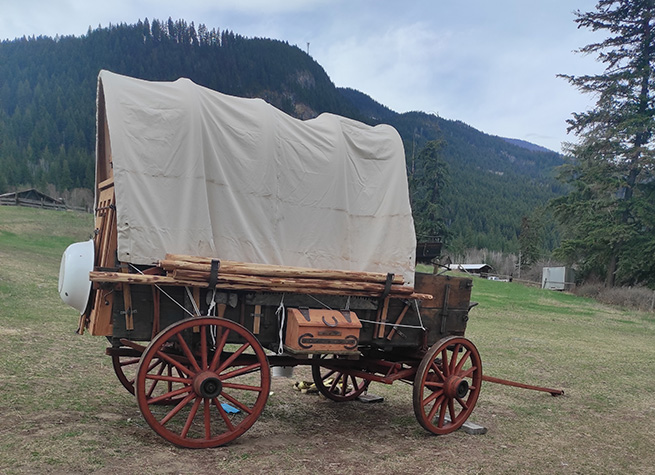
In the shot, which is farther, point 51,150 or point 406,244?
point 51,150

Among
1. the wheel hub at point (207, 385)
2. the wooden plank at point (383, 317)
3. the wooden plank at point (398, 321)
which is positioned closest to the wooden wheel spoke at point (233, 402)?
the wheel hub at point (207, 385)

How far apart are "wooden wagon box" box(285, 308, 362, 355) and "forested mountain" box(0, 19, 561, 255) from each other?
55.0 meters

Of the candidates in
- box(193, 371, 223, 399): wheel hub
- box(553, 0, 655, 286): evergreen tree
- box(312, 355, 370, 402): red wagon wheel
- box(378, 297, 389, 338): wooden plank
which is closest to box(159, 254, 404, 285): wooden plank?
box(378, 297, 389, 338): wooden plank

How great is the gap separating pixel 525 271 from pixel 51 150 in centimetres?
8512

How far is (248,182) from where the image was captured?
208 inches

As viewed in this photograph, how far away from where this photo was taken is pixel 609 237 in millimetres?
32500

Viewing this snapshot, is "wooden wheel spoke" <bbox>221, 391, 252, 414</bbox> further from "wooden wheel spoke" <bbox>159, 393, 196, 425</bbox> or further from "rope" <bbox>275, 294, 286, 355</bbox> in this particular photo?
"rope" <bbox>275, 294, 286, 355</bbox>

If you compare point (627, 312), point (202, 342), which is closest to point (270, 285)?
point (202, 342)

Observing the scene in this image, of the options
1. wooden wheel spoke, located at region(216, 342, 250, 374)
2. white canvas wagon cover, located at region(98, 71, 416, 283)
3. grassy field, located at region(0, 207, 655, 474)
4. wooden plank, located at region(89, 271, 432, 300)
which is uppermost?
white canvas wagon cover, located at region(98, 71, 416, 283)

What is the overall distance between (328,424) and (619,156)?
113 feet

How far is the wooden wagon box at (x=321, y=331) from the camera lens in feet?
16.3

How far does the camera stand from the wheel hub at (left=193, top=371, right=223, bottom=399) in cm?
459

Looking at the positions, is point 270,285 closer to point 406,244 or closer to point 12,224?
point 406,244

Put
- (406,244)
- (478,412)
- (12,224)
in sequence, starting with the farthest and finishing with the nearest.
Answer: (12,224)
(478,412)
(406,244)
